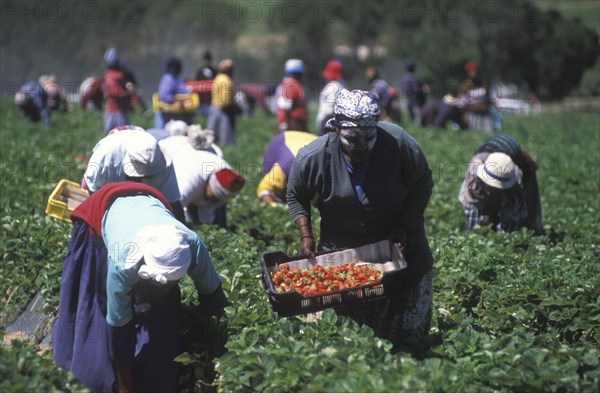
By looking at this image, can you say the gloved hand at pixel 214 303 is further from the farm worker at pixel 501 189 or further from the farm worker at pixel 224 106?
the farm worker at pixel 224 106

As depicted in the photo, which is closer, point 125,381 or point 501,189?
point 125,381

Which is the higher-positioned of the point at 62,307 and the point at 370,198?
the point at 370,198

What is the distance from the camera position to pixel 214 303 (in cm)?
549

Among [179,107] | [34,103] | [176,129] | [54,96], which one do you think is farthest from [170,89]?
[54,96]

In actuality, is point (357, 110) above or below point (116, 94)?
above

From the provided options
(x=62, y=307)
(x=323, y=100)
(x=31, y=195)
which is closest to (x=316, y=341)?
(x=62, y=307)

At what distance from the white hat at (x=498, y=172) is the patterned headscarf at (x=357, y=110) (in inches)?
117

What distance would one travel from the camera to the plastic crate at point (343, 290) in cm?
473

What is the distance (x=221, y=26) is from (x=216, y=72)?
37695 mm

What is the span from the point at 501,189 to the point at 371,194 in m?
3.02

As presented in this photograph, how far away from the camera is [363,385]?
4074mm

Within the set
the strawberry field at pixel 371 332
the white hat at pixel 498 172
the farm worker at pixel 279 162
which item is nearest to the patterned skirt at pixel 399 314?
the strawberry field at pixel 371 332

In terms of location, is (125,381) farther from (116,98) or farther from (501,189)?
(116,98)

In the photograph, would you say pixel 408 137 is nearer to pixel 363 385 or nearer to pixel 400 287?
pixel 400 287
